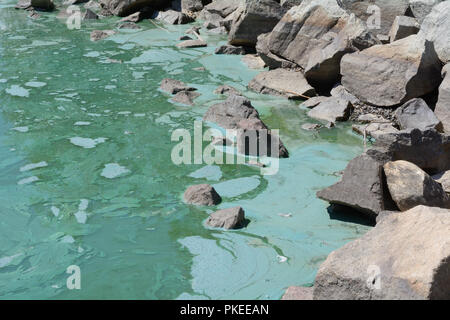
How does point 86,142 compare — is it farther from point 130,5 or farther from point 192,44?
point 130,5

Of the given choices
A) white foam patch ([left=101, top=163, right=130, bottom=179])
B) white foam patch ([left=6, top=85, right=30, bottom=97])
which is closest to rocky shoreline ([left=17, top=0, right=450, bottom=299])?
white foam patch ([left=101, top=163, right=130, bottom=179])

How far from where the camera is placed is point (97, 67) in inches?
390

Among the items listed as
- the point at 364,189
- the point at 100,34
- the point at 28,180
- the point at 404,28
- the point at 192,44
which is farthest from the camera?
the point at 100,34

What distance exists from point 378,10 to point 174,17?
15.3 feet

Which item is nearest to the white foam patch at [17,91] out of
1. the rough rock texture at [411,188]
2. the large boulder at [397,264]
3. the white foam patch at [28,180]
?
the white foam patch at [28,180]

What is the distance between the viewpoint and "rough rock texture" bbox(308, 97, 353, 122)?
7750 mm

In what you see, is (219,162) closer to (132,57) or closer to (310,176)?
(310,176)

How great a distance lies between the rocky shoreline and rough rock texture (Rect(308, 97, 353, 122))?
0.05ft

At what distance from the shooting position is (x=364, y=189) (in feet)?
17.0

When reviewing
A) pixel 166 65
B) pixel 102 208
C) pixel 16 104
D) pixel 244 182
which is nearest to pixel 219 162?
pixel 244 182

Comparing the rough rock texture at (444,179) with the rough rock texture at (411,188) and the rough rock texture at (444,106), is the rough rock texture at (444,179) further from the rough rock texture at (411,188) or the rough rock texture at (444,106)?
the rough rock texture at (444,106)

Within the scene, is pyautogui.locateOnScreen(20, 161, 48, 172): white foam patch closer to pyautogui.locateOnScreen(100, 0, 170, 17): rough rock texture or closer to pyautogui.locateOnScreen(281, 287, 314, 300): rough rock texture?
pyautogui.locateOnScreen(281, 287, 314, 300): rough rock texture

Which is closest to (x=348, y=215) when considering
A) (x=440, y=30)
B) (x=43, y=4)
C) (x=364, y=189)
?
(x=364, y=189)
